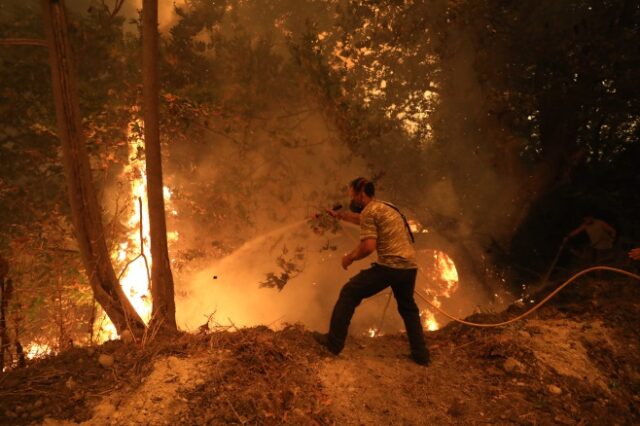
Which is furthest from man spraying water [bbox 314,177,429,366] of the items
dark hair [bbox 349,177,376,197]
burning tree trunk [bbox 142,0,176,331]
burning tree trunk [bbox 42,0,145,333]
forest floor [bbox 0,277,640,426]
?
burning tree trunk [bbox 42,0,145,333]

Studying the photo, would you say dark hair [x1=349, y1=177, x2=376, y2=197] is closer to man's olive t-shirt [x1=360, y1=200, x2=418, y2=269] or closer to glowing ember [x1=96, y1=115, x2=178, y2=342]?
man's olive t-shirt [x1=360, y1=200, x2=418, y2=269]

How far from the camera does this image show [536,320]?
5.16 meters

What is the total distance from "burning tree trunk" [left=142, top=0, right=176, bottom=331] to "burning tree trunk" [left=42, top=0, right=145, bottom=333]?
0.36m

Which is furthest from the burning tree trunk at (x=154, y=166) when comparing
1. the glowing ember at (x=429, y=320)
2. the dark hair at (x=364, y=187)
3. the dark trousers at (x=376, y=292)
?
the glowing ember at (x=429, y=320)

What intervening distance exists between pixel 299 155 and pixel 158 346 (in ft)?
23.9

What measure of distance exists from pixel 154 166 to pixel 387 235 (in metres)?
2.75

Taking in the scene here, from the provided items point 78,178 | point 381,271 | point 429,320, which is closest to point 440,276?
point 429,320

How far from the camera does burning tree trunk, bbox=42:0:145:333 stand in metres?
4.31

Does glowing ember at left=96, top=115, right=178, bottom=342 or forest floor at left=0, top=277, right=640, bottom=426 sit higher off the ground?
glowing ember at left=96, top=115, right=178, bottom=342

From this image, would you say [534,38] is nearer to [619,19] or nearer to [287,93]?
[619,19]

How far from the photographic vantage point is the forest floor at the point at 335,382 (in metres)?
2.99

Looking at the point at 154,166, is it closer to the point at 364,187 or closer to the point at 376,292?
the point at 364,187

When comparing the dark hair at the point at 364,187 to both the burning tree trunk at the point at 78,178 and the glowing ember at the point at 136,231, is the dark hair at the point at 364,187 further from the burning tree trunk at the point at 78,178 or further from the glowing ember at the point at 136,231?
the glowing ember at the point at 136,231

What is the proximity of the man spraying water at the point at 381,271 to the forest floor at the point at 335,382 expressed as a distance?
257 millimetres
